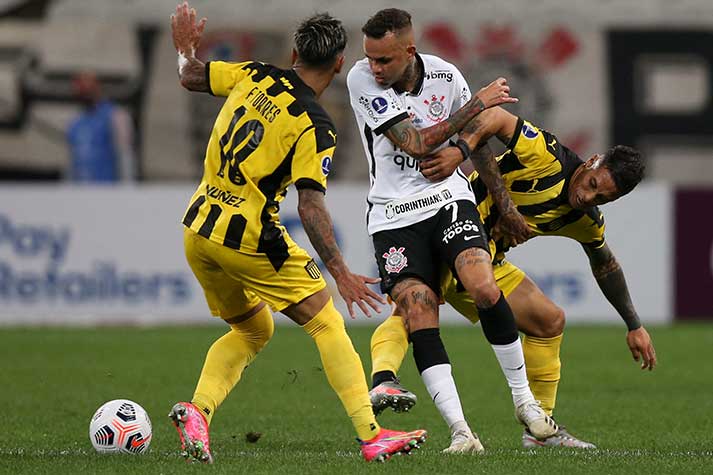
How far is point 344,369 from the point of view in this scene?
6434mm

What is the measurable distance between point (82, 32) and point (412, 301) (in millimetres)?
14405

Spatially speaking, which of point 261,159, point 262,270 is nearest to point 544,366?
point 262,270

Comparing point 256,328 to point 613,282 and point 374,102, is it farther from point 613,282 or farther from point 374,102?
point 613,282

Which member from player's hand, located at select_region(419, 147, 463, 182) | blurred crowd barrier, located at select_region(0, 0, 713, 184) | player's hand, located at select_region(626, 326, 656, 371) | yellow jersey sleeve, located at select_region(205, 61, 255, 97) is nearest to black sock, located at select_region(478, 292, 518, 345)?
player's hand, located at select_region(419, 147, 463, 182)

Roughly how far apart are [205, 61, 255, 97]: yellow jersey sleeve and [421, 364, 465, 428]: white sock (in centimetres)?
170

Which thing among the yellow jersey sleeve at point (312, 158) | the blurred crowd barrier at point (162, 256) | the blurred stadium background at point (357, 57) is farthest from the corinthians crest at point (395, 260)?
the blurred stadium background at point (357, 57)

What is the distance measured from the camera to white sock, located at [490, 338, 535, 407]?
22.5ft

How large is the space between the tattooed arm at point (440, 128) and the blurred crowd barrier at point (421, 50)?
12.6m

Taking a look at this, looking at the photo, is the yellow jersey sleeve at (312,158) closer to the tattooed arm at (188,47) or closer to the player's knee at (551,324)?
the tattooed arm at (188,47)

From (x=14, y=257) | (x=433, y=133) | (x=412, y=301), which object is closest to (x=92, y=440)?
(x=412, y=301)

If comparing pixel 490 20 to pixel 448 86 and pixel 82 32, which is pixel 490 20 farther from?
pixel 448 86

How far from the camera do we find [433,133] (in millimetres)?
6906

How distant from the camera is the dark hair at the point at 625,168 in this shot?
7031mm

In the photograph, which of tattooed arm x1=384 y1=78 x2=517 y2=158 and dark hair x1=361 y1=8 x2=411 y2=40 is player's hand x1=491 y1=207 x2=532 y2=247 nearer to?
tattooed arm x1=384 y1=78 x2=517 y2=158
